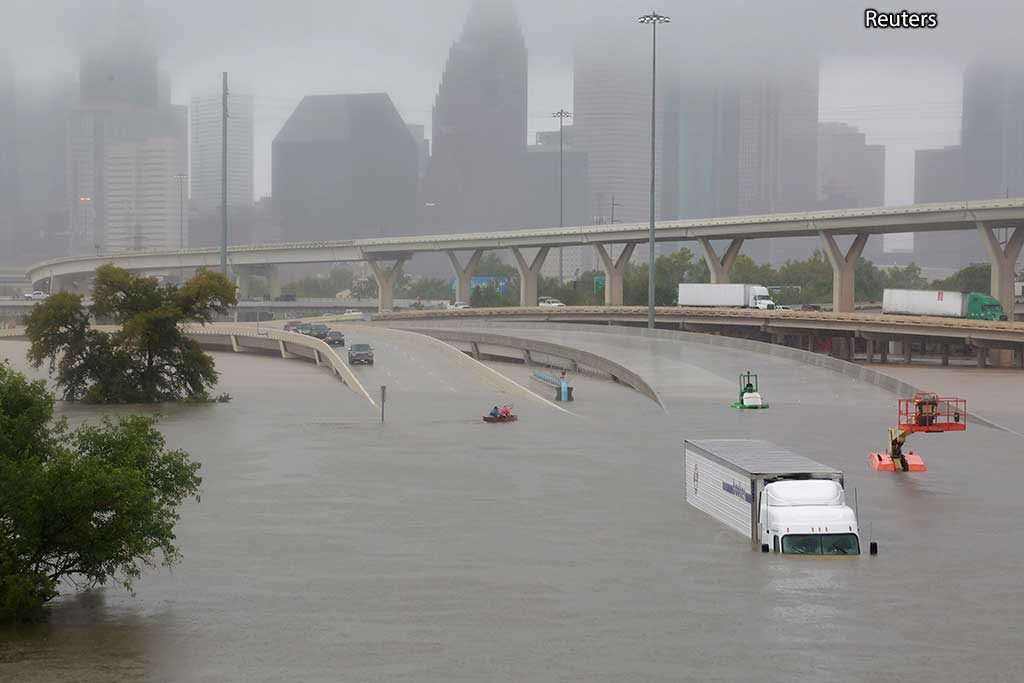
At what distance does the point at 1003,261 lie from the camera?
11412 cm

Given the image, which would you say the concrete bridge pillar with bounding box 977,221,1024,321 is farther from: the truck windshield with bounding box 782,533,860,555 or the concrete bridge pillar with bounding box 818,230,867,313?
the truck windshield with bounding box 782,533,860,555

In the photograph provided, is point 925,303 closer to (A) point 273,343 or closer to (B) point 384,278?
(A) point 273,343

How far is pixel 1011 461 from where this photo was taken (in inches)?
1957

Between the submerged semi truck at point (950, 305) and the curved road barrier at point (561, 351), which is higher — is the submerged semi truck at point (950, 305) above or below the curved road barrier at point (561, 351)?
above

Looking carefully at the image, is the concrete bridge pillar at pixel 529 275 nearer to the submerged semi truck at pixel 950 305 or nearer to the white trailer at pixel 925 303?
the white trailer at pixel 925 303

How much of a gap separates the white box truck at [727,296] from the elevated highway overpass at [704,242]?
247 inches

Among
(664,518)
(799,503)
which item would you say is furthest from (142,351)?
(799,503)

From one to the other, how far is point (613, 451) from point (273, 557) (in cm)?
2094

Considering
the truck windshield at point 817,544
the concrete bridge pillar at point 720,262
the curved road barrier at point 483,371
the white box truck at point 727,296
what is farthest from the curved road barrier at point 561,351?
the concrete bridge pillar at point 720,262

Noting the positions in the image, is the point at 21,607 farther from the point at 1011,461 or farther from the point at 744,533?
the point at 1011,461

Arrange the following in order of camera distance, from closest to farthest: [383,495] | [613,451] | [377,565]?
[377,565], [383,495], [613,451]

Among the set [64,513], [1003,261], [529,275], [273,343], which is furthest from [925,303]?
[64,513]

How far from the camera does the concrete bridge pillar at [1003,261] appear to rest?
113312 mm

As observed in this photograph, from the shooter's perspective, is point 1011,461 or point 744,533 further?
point 1011,461
